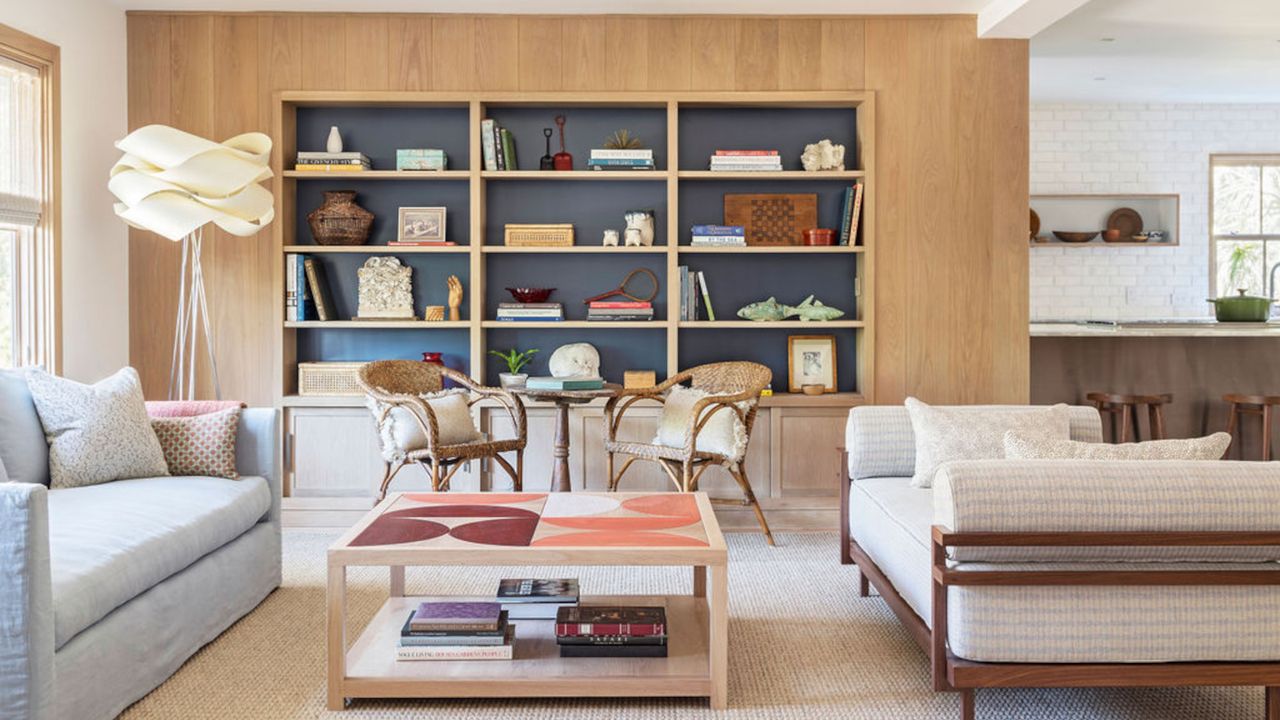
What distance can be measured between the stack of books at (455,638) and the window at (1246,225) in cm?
786

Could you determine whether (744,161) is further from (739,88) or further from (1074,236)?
(1074,236)

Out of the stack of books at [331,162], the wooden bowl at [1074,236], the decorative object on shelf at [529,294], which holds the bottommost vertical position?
the decorative object on shelf at [529,294]

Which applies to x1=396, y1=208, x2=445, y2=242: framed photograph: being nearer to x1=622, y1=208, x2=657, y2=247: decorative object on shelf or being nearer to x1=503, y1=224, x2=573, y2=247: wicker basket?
x1=503, y1=224, x2=573, y2=247: wicker basket

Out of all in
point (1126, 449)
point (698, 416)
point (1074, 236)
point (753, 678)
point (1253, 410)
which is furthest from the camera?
point (1074, 236)

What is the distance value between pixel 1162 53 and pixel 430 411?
17.3 ft

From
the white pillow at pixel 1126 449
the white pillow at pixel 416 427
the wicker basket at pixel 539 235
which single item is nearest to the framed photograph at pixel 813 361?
the wicker basket at pixel 539 235

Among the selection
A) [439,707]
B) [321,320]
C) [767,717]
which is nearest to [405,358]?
[321,320]

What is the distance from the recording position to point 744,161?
17.6 ft

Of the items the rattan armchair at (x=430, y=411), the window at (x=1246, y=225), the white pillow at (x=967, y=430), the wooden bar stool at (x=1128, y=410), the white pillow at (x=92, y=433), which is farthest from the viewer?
the window at (x=1246, y=225)

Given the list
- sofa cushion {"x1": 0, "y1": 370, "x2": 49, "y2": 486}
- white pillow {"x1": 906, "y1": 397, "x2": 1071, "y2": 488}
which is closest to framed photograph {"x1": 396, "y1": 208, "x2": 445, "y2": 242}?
sofa cushion {"x1": 0, "y1": 370, "x2": 49, "y2": 486}

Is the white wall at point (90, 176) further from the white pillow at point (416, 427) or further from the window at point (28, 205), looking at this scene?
the white pillow at point (416, 427)

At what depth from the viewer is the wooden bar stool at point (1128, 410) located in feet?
20.1

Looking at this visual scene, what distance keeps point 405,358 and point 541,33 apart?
1.94m

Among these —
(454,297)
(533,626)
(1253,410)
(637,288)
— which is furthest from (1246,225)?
(533,626)
